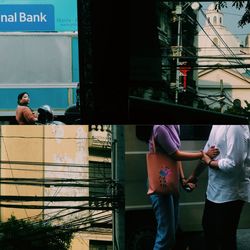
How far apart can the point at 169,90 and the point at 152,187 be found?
1.68 ft

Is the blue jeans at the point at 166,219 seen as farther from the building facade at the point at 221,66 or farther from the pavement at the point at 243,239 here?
the building facade at the point at 221,66

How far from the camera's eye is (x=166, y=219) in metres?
2.51

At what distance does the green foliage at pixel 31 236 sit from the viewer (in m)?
2.45

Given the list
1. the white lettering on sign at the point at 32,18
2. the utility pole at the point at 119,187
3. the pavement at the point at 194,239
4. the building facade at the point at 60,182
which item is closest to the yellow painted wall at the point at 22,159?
the building facade at the point at 60,182

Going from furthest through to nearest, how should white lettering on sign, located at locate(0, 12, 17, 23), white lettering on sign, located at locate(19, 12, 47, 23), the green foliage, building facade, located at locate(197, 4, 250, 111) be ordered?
white lettering on sign, located at locate(19, 12, 47, 23)
white lettering on sign, located at locate(0, 12, 17, 23)
building facade, located at locate(197, 4, 250, 111)
the green foliage

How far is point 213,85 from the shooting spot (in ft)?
9.35

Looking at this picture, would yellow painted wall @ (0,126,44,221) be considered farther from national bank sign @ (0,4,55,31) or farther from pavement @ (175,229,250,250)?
national bank sign @ (0,4,55,31)

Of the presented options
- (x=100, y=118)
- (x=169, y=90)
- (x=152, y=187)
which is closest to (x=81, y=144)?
(x=100, y=118)

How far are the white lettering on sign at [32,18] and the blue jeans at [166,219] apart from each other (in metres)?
1.35

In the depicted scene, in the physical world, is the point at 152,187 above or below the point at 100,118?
below

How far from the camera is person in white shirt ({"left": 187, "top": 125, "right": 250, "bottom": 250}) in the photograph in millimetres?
2525

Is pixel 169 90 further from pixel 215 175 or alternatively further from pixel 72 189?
pixel 72 189

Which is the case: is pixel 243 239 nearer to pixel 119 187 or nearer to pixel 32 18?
pixel 119 187

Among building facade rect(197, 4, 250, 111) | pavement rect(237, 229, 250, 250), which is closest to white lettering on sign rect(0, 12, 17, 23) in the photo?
building facade rect(197, 4, 250, 111)
